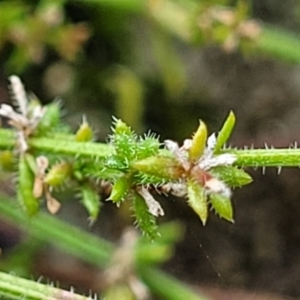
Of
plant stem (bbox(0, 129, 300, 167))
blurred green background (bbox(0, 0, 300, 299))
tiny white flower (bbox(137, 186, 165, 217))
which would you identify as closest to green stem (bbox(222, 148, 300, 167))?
plant stem (bbox(0, 129, 300, 167))

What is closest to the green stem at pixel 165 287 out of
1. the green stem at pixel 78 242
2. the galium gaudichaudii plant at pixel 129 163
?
the green stem at pixel 78 242

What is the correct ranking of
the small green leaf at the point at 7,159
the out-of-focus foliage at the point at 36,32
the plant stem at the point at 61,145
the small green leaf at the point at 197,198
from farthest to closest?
the out-of-focus foliage at the point at 36,32
the small green leaf at the point at 7,159
the plant stem at the point at 61,145
the small green leaf at the point at 197,198

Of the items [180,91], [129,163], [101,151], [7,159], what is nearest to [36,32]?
[180,91]

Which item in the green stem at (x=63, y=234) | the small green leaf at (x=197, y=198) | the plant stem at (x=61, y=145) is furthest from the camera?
the green stem at (x=63, y=234)

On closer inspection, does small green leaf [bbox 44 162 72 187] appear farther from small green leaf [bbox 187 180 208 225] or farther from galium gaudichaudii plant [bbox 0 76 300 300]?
small green leaf [bbox 187 180 208 225]

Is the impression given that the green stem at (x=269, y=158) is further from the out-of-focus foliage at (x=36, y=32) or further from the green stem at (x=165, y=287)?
the out-of-focus foliage at (x=36, y=32)

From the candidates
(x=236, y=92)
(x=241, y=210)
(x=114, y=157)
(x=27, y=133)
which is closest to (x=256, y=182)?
(x=241, y=210)

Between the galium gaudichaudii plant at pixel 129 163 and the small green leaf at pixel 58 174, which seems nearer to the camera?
the galium gaudichaudii plant at pixel 129 163

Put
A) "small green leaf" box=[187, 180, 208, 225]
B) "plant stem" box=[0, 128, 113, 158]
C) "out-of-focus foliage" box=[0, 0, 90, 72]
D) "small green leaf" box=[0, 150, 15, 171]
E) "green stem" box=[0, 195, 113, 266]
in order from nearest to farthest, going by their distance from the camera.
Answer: "small green leaf" box=[187, 180, 208, 225] → "plant stem" box=[0, 128, 113, 158] → "small green leaf" box=[0, 150, 15, 171] → "green stem" box=[0, 195, 113, 266] → "out-of-focus foliage" box=[0, 0, 90, 72]
